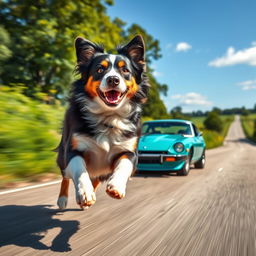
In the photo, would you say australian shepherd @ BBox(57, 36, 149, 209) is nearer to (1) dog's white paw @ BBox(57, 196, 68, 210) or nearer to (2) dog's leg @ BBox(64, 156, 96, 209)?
(2) dog's leg @ BBox(64, 156, 96, 209)

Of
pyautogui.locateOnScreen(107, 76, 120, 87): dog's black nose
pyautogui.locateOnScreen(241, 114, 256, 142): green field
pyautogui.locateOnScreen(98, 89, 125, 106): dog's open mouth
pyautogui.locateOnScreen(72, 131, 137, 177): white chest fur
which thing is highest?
pyautogui.locateOnScreen(107, 76, 120, 87): dog's black nose

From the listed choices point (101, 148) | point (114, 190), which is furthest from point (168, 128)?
point (114, 190)

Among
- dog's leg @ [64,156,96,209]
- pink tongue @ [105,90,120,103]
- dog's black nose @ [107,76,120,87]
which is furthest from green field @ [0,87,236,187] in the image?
dog's black nose @ [107,76,120,87]

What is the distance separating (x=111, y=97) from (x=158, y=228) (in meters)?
1.58

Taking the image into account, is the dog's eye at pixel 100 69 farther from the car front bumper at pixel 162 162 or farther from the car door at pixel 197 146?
the car door at pixel 197 146

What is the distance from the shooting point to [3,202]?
176 inches

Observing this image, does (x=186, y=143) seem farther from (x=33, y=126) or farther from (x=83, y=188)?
(x=83, y=188)

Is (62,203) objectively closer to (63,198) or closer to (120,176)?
(63,198)

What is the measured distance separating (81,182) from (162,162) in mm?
5018

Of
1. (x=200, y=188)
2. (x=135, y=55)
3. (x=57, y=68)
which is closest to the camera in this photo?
(x=135, y=55)

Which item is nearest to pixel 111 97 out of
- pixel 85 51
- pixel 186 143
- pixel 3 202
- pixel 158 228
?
pixel 85 51

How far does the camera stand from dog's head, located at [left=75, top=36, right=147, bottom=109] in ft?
11.5

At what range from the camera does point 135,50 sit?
12.8ft

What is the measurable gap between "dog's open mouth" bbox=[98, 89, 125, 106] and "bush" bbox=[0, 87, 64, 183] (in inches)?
132
